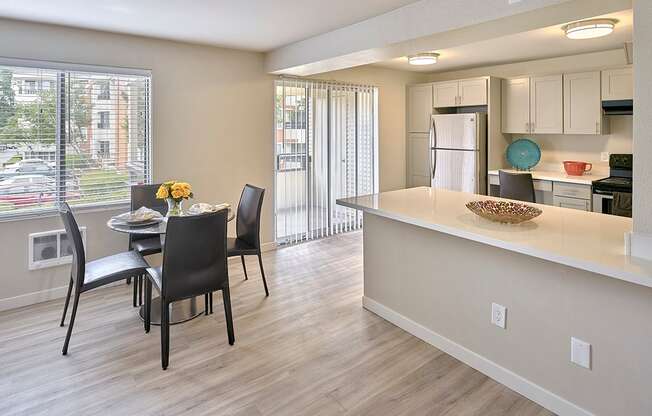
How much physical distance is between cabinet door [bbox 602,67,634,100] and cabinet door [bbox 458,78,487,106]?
1344mm

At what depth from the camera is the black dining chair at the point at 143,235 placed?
11.7ft

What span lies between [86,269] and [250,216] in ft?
4.42

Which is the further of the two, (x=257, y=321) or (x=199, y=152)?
(x=199, y=152)

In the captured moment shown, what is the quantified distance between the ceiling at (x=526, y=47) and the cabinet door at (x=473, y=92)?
0.27 meters

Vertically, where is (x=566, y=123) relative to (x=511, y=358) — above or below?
above

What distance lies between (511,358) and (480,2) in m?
2.14

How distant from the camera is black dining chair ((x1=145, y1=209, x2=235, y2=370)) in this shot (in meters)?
2.59

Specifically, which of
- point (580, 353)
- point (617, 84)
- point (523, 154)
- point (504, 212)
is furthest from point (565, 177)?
point (580, 353)

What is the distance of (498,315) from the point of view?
7.92 feet

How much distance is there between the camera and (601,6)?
2.55 meters

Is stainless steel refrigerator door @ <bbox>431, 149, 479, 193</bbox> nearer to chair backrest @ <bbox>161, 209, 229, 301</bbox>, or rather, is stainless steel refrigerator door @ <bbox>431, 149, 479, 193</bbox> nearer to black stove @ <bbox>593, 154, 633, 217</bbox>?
black stove @ <bbox>593, 154, 633, 217</bbox>

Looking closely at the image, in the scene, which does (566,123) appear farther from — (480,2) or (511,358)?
A: (511,358)

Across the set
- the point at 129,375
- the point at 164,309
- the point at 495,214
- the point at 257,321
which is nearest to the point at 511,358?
the point at 495,214

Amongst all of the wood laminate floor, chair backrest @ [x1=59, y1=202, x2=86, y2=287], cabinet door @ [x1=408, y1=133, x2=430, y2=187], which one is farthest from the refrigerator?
chair backrest @ [x1=59, y1=202, x2=86, y2=287]
